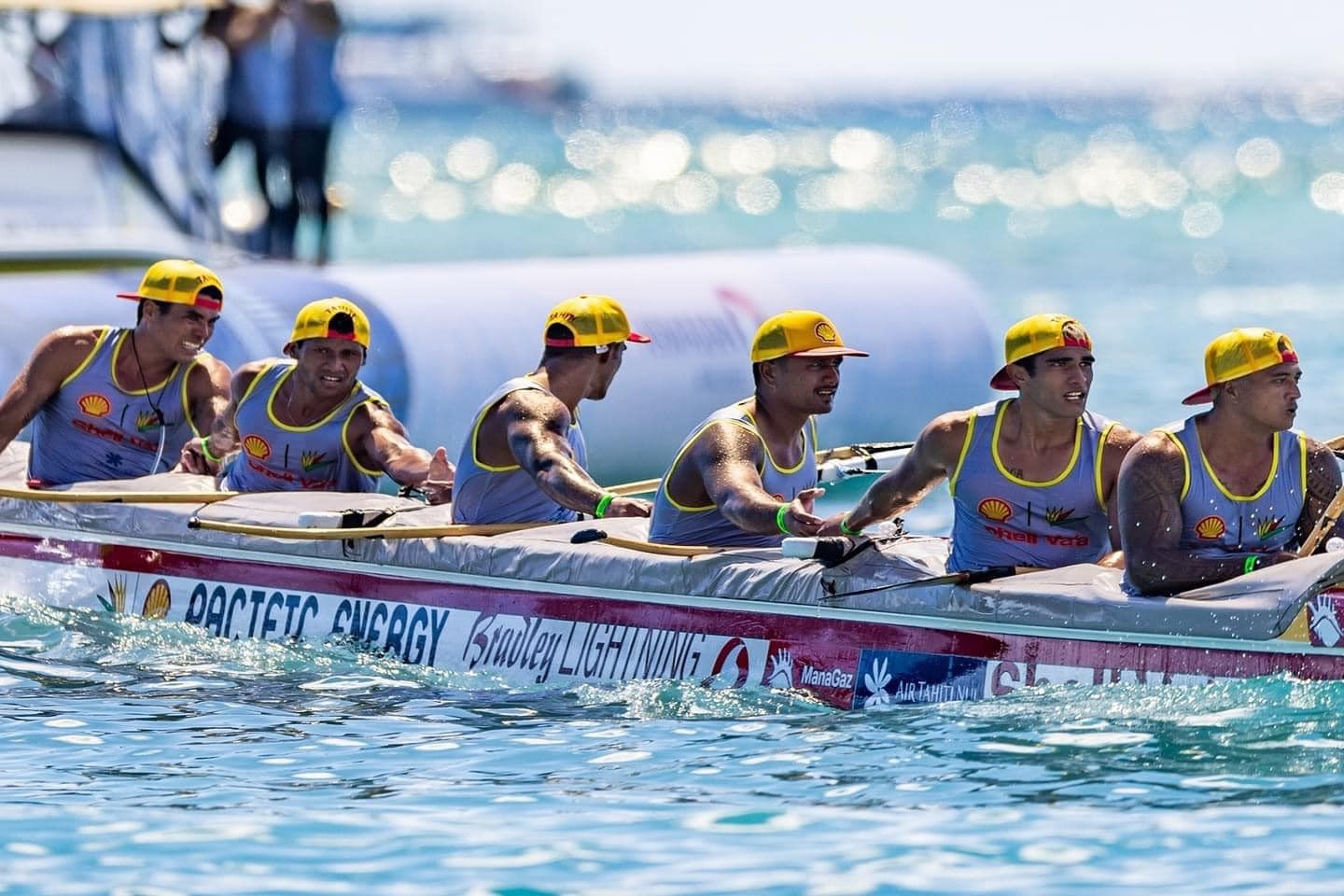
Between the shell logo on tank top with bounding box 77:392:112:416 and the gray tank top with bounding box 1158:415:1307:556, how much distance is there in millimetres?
5104

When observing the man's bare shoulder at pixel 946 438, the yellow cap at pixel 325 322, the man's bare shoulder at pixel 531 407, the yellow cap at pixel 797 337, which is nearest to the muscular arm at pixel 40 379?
the yellow cap at pixel 325 322

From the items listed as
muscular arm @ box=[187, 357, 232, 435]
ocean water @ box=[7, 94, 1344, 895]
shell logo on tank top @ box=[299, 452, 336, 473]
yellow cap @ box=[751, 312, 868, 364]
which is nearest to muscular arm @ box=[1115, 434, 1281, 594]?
ocean water @ box=[7, 94, 1344, 895]

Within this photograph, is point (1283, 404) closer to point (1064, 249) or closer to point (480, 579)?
point (480, 579)

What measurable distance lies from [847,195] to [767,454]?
4982cm

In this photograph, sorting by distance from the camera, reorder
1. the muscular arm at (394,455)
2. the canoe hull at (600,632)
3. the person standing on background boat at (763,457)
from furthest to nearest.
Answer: the muscular arm at (394,455) → the person standing on background boat at (763,457) → the canoe hull at (600,632)

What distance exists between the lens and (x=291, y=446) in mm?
9617

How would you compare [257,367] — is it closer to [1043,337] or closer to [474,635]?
[474,635]

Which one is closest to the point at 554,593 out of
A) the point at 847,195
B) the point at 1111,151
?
the point at 847,195

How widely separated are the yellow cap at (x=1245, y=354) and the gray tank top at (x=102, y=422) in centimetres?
505

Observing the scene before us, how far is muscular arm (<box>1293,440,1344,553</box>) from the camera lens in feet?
23.8

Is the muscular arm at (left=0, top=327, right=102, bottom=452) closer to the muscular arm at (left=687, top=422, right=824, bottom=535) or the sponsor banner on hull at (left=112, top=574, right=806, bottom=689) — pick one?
the sponsor banner on hull at (left=112, top=574, right=806, bottom=689)

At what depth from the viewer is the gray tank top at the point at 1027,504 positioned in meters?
7.41

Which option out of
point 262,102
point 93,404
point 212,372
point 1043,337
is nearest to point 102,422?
point 93,404

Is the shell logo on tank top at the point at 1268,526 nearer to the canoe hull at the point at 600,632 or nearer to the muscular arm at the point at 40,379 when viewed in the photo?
the canoe hull at the point at 600,632
